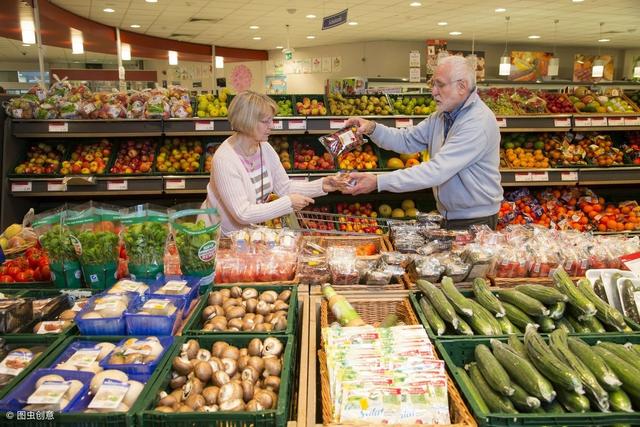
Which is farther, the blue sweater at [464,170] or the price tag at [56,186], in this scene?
the price tag at [56,186]

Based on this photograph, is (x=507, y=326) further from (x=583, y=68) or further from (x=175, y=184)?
(x=583, y=68)

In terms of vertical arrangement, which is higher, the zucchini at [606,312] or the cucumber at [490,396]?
the zucchini at [606,312]

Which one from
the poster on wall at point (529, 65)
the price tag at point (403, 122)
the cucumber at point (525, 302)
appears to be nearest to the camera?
the cucumber at point (525, 302)

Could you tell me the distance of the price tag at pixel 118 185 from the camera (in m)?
4.96

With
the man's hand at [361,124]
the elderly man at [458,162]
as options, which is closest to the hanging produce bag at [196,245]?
the elderly man at [458,162]

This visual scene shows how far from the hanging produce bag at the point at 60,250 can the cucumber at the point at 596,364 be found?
204 cm

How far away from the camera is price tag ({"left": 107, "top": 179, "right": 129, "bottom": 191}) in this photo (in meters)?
4.96

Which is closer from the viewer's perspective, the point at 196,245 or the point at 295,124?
the point at 196,245

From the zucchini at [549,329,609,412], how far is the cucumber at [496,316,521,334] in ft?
0.63

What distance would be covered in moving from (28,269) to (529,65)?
53.3 ft

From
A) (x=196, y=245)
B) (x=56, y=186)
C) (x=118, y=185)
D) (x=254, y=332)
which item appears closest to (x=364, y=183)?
(x=196, y=245)

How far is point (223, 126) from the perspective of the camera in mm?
4973

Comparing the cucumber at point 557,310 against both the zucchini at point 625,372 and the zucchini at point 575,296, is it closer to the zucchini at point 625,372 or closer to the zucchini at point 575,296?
the zucchini at point 575,296

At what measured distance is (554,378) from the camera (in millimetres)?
1488
